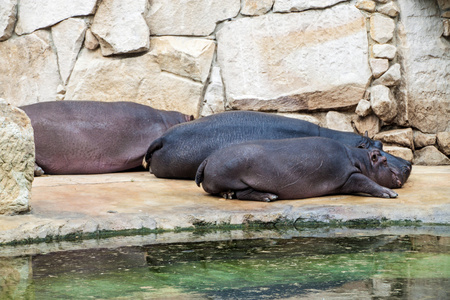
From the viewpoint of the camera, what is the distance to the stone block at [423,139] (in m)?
8.33

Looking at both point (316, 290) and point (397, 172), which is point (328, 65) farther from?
point (316, 290)

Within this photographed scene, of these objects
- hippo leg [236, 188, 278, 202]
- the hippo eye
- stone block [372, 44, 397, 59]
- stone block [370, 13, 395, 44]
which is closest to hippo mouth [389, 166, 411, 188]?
the hippo eye

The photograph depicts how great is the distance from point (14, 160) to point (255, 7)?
4.83 meters

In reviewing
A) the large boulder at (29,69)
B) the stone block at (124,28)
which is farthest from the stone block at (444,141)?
the large boulder at (29,69)

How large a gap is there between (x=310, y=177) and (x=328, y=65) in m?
2.98

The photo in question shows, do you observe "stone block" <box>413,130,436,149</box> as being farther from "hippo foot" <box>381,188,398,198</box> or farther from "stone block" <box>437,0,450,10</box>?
"hippo foot" <box>381,188,398,198</box>

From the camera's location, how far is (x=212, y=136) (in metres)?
7.12

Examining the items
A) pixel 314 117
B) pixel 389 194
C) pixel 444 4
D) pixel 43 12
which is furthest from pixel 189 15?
pixel 389 194

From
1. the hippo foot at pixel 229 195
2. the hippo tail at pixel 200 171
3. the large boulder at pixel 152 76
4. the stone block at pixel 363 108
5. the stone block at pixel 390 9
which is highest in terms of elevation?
the stone block at pixel 390 9

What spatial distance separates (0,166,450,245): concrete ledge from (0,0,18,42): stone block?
3.37 metres

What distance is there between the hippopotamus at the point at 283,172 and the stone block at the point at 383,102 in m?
2.32

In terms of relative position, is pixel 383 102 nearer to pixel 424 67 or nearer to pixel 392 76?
pixel 392 76

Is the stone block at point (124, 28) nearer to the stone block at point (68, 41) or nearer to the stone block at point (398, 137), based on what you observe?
the stone block at point (68, 41)

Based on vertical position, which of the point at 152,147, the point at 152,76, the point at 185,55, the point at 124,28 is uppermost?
the point at 124,28
